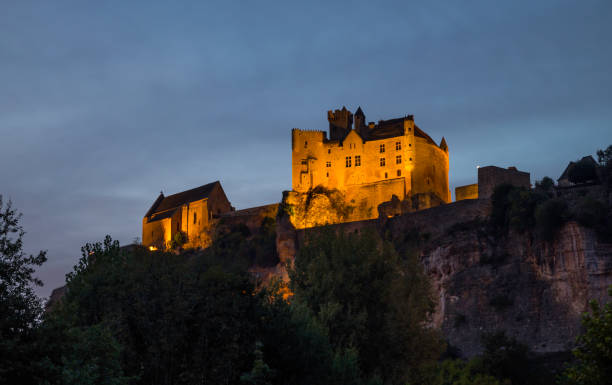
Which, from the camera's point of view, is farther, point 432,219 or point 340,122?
point 340,122

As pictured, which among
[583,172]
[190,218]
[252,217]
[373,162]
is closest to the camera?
[583,172]

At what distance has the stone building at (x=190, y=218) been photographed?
89.8m

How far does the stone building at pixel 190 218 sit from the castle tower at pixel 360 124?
821 inches

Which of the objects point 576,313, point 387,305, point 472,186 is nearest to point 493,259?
point 576,313

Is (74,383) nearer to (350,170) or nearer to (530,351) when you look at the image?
(530,351)

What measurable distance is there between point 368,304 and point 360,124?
5812cm

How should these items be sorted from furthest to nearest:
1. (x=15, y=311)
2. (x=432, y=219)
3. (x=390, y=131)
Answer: (x=390, y=131)
(x=432, y=219)
(x=15, y=311)

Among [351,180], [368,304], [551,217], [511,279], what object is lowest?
[368,304]

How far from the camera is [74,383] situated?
1366 cm

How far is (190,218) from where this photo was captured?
92000mm

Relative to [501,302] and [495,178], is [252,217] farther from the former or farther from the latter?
[501,302]

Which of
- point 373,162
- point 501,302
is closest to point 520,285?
point 501,302

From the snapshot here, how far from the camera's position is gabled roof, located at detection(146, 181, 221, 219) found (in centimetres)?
9575

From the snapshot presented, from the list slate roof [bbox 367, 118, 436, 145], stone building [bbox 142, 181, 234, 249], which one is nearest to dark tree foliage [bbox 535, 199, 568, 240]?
slate roof [bbox 367, 118, 436, 145]
